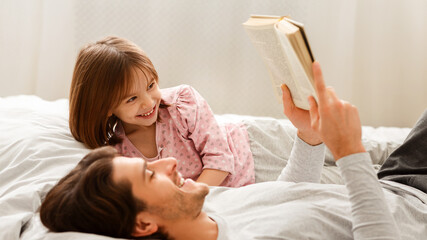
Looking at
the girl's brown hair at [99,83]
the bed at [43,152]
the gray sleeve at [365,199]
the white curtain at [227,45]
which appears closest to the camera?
the gray sleeve at [365,199]

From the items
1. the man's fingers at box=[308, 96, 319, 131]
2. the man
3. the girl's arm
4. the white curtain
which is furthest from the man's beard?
the white curtain

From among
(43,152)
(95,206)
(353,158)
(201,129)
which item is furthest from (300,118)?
(43,152)

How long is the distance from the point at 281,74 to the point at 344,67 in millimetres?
1723

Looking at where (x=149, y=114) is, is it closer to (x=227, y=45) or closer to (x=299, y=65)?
(x=299, y=65)

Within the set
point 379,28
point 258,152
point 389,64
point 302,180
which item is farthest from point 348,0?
point 302,180

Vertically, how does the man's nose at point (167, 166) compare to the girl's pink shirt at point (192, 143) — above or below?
above

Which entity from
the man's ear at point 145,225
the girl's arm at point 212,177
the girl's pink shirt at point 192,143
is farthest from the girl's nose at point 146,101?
the man's ear at point 145,225

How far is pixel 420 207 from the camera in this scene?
131 cm

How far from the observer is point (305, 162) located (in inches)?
55.6

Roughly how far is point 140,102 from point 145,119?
7 centimetres

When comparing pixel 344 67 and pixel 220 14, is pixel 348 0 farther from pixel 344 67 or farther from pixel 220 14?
pixel 220 14

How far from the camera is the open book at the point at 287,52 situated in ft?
3.24

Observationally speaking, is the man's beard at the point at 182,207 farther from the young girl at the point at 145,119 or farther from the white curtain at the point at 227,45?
the white curtain at the point at 227,45

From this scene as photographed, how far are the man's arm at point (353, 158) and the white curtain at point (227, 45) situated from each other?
6.08 feet
